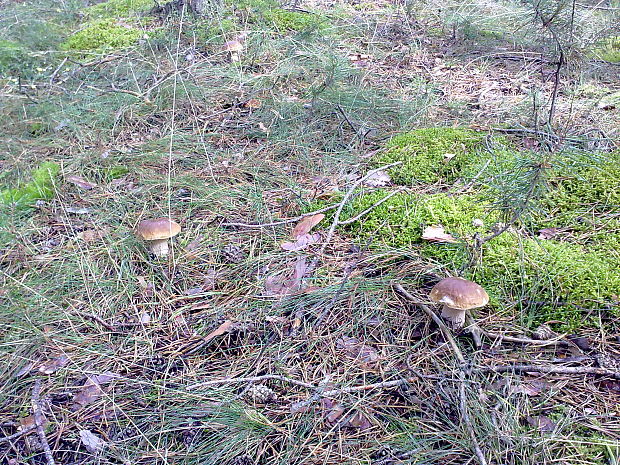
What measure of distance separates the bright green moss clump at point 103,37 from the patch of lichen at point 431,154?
12.2ft

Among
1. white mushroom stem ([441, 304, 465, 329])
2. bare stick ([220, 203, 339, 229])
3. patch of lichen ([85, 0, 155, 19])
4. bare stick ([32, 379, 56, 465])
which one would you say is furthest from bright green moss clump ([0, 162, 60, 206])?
patch of lichen ([85, 0, 155, 19])

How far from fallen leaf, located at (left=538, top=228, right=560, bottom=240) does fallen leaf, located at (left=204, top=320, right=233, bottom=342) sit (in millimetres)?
1789

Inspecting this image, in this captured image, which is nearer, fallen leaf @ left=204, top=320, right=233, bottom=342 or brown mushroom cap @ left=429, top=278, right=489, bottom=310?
brown mushroom cap @ left=429, top=278, right=489, bottom=310

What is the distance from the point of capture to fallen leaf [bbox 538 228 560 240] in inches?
102

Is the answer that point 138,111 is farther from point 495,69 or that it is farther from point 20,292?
point 495,69

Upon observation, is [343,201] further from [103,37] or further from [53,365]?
[103,37]

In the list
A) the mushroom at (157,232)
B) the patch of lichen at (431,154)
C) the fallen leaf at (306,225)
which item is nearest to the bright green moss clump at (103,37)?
the mushroom at (157,232)

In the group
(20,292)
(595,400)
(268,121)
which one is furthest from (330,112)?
(595,400)

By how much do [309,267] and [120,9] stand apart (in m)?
5.99

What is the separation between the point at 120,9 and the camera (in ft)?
21.8

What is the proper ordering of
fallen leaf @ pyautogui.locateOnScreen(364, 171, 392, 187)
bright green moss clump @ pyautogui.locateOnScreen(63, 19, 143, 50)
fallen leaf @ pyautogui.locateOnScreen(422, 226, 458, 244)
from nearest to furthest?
fallen leaf @ pyautogui.locateOnScreen(422, 226, 458, 244), fallen leaf @ pyautogui.locateOnScreen(364, 171, 392, 187), bright green moss clump @ pyautogui.locateOnScreen(63, 19, 143, 50)

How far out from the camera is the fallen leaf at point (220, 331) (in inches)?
89.2

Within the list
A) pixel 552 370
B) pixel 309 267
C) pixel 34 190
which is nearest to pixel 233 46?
pixel 34 190

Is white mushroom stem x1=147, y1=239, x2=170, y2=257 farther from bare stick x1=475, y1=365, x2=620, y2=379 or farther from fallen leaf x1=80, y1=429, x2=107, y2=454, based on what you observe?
bare stick x1=475, y1=365, x2=620, y2=379
